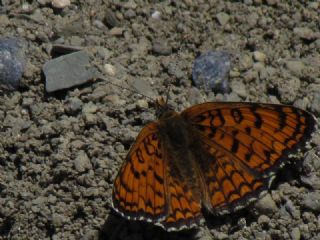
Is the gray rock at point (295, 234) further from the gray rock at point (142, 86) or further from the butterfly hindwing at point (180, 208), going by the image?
the gray rock at point (142, 86)

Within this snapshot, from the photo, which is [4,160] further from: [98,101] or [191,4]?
[191,4]

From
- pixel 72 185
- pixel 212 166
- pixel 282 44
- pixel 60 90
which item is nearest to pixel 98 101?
pixel 60 90

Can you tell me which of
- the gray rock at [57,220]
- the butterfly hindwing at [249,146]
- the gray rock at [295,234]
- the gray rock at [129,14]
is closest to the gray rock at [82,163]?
the gray rock at [57,220]

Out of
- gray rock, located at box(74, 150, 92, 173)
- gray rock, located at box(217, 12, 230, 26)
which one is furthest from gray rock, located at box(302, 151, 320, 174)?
gray rock, located at box(74, 150, 92, 173)

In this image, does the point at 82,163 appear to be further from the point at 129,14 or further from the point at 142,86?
the point at 129,14

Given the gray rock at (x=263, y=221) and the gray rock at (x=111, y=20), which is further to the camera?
the gray rock at (x=111, y=20)

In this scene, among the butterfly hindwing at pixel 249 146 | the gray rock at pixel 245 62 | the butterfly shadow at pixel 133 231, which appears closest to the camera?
the butterfly hindwing at pixel 249 146

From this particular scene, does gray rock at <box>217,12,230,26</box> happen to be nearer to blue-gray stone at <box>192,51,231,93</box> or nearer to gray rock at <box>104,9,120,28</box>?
blue-gray stone at <box>192,51,231,93</box>

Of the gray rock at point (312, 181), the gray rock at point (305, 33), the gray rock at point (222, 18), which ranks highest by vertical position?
the gray rock at point (305, 33)
